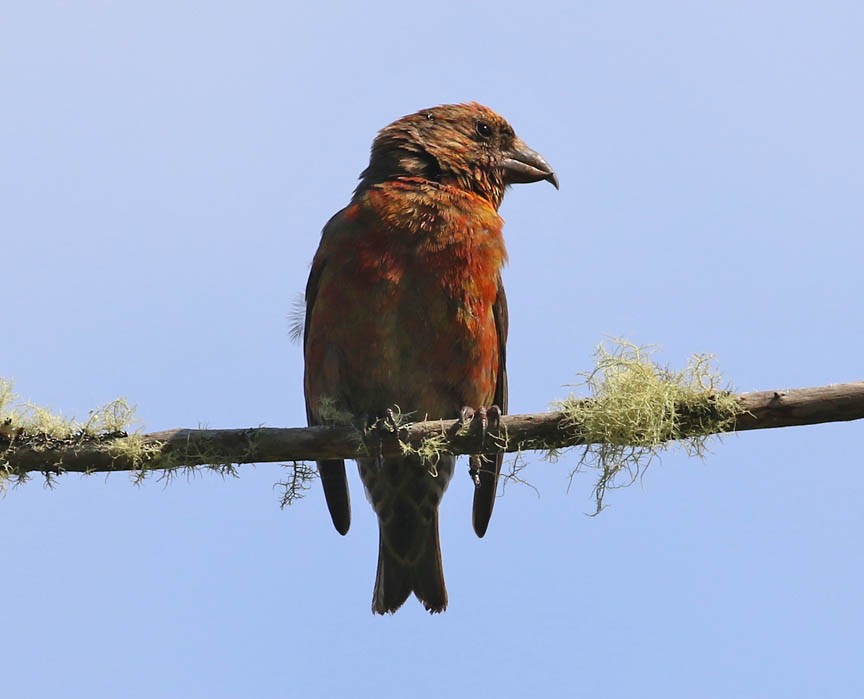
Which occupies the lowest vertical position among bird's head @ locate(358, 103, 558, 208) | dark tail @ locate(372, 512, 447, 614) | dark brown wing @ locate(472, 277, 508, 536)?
dark tail @ locate(372, 512, 447, 614)

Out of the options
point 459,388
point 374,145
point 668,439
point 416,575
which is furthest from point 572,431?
point 374,145

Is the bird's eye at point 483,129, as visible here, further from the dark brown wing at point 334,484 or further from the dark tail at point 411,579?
the dark tail at point 411,579

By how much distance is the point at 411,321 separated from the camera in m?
4.79

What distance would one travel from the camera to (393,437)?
13.7ft

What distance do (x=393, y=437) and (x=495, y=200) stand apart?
1.70 m

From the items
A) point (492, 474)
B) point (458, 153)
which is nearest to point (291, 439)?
point (492, 474)

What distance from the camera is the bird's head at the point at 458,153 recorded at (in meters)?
5.34

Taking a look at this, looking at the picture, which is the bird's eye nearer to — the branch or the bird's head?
the bird's head

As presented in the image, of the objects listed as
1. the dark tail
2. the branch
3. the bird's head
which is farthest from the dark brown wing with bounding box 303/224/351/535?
the branch

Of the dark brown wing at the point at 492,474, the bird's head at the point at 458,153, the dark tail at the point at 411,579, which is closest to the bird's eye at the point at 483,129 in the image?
the bird's head at the point at 458,153

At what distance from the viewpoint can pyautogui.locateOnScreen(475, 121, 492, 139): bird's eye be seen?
559cm

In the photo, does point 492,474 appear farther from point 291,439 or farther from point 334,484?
point 291,439

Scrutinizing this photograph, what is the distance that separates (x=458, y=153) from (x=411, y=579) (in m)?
2.02

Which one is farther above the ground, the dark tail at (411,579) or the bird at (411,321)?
the bird at (411,321)
